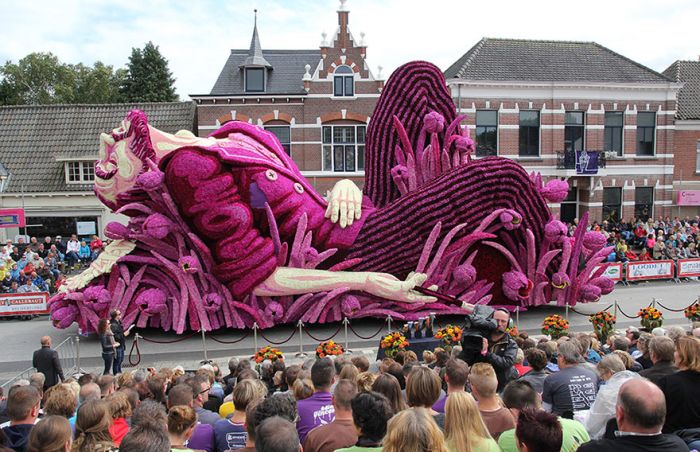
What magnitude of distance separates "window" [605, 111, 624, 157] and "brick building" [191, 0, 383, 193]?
37.0 feet

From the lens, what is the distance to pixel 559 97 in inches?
1088

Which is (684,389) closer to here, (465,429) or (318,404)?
(465,429)

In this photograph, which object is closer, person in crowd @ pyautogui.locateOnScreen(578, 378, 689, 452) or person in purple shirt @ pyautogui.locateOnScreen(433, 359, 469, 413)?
person in crowd @ pyautogui.locateOnScreen(578, 378, 689, 452)

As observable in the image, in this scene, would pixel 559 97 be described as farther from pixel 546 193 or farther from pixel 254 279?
pixel 254 279

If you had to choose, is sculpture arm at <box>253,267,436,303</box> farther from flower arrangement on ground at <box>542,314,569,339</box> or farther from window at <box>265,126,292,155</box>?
window at <box>265,126,292,155</box>

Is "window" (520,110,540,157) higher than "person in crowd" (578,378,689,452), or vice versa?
"window" (520,110,540,157)

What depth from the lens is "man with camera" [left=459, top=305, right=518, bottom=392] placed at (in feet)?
19.9

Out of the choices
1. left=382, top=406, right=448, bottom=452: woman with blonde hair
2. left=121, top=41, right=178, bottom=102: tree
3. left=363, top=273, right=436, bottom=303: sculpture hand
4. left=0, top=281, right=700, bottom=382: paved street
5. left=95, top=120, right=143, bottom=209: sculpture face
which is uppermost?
left=121, top=41, right=178, bottom=102: tree

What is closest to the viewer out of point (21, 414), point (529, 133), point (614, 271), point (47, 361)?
point (21, 414)

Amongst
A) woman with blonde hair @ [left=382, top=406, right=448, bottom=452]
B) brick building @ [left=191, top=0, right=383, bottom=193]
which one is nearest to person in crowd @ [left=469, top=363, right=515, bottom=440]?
woman with blonde hair @ [left=382, top=406, right=448, bottom=452]

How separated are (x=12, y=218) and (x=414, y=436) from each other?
924 inches

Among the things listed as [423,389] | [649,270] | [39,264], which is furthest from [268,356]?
[649,270]

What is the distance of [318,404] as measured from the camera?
5.14 m

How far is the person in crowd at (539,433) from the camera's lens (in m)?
3.61
